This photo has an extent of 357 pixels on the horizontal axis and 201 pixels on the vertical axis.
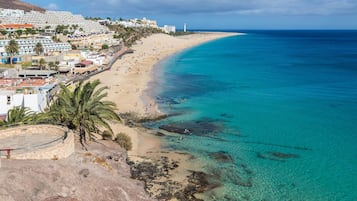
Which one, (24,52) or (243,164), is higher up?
(24,52)

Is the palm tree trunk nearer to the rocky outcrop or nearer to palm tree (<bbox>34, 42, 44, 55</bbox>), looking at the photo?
the rocky outcrop

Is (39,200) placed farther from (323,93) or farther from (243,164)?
(323,93)

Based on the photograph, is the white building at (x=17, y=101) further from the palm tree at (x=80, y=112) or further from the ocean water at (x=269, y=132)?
the ocean water at (x=269, y=132)

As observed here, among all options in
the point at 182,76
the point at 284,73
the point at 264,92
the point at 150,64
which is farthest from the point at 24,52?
the point at 284,73

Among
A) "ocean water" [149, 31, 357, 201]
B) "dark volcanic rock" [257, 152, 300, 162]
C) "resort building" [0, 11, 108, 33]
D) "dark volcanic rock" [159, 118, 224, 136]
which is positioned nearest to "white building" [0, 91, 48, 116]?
"ocean water" [149, 31, 357, 201]

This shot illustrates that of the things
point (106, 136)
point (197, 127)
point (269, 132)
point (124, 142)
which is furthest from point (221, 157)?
point (106, 136)

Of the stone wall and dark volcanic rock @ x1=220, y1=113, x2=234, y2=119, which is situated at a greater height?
the stone wall

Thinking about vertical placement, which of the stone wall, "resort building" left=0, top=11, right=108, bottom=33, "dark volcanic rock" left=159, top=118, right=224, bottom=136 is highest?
"resort building" left=0, top=11, right=108, bottom=33
